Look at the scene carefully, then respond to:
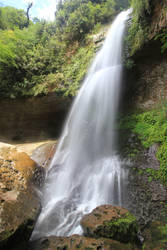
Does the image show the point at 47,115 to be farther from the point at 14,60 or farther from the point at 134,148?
the point at 134,148

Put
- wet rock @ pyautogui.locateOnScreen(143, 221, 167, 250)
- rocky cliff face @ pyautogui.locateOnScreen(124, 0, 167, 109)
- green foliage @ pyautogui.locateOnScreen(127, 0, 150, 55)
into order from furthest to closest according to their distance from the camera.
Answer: green foliage @ pyautogui.locateOnScreen(127, 0, 150, 55) → rocky cliff face @ pyautogui.locateOnScreen(124, 0, 167, 109) → wet rock @ pyautogui.locateOnScreen(143, 221, 167, 250)

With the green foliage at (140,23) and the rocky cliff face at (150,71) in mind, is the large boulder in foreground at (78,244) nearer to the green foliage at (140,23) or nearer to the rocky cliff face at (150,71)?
the rocky cliff face at (150,71)

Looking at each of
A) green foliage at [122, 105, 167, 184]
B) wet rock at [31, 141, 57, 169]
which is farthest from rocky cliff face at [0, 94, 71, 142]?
green foliage at [122, 105, 167, 184]

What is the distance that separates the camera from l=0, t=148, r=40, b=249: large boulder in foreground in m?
2.12

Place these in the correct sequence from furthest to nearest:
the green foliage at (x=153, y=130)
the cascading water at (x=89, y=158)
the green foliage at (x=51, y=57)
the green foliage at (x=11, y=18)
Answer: the green foliage at (x=11, y=18) < the green foliage at (x=51, y=57) < the green foliage at (x=153, y=130) < the cascading water at (x=89, y=158)

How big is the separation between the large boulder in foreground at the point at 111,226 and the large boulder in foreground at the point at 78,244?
0.34 ft

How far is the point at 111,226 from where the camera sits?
7.94 feet

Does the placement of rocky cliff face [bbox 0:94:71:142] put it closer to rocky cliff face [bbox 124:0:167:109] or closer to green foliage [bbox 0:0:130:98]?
green foliage [bbox 0:0:130:98]

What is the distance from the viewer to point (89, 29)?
9508 mm

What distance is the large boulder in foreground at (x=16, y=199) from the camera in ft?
6.97

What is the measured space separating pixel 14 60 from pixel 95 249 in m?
9.40

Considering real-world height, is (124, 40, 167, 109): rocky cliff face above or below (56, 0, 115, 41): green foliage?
below

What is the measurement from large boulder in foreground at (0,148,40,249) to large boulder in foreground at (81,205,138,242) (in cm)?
101

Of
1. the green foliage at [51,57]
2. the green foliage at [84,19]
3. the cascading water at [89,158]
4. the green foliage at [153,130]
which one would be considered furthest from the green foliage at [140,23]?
the green foliage at [84,19]
